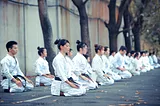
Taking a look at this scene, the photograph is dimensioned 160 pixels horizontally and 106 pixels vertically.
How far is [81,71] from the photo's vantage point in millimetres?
12328

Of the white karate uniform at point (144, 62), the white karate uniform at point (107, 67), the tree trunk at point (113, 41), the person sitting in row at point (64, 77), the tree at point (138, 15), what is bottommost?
the person sitting in row at point (64, 77)

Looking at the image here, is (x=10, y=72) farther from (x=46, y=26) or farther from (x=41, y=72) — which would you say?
(x=46, y=26)

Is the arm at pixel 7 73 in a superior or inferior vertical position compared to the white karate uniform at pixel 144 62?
inferior

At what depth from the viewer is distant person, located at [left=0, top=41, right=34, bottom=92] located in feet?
36.9

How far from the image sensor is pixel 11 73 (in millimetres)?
11516

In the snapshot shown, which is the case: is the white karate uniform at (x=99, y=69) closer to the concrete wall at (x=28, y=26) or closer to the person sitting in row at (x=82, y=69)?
the person sitting in row at (x=82, y=69)

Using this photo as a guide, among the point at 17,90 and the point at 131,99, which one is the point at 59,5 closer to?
the point at 17,90

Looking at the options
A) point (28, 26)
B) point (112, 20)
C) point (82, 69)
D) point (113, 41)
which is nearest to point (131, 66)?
point (113, 41)

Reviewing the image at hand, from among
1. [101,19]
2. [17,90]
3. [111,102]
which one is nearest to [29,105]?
[111,102]

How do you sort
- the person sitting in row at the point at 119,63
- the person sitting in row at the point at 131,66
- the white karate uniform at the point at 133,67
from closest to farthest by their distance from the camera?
the person sitting in row at the point at 119,63 < the person sitting in row at the point at 131,66 < the white karate uniform at the point at 133,67

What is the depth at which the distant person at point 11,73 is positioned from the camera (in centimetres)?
1126

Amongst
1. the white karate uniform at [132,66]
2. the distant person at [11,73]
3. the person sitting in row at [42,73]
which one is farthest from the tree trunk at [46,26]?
the white karate uniform at [132,66]

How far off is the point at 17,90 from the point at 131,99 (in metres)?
3.78

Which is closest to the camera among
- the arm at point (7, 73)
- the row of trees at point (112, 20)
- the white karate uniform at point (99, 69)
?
the arm at point (7, 73)
